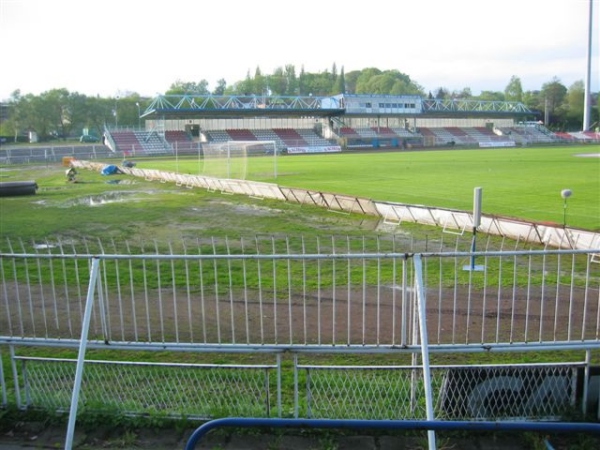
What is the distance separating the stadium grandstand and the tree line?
459 inches

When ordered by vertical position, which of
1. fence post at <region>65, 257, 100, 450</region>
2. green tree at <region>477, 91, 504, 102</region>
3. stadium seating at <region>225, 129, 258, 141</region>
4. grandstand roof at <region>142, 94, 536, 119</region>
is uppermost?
green tree at <region>477, 91, 504, 102</region>

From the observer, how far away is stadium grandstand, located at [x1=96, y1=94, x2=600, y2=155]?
77438 millimetres

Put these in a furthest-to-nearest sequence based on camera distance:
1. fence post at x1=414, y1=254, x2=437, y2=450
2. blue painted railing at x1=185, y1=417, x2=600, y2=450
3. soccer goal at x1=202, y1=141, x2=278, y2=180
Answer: soccer goal at x1=202, y1=141, x2=278, y2=180 → fence post at x1=414, y1=254, x2=437, y2=450 → blue painted railing at x1=185, y1=417, x2=600, y2=450

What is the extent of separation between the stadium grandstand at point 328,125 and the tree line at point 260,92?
11.7m

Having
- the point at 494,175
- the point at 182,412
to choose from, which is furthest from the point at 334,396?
the point at 494,175

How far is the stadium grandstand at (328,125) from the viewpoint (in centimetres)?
7744

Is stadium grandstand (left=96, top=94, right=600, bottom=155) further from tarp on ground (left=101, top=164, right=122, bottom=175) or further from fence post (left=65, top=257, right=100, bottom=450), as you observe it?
fence post (left=65, top=257, right=100, bottom=450)

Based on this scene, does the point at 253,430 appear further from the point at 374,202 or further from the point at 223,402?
the point at 374,202

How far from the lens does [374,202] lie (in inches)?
790

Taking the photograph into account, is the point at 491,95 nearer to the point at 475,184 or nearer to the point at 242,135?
the point at 242,135

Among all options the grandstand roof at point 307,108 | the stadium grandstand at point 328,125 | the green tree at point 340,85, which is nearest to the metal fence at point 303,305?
the stadium grandstand at point 328,125

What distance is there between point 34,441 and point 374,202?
15596mm

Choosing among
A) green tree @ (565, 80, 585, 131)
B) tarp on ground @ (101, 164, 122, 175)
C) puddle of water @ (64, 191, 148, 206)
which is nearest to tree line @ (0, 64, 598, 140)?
green tree @ (565, 80, 585, 131)

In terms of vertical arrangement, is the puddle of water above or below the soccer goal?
below
